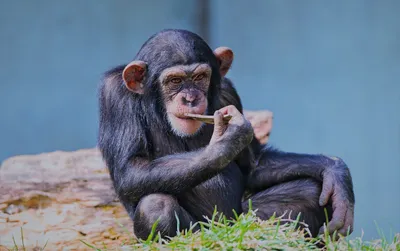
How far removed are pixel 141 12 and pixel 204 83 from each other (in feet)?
12.7

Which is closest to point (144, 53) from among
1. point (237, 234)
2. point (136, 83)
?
point (136, 83)

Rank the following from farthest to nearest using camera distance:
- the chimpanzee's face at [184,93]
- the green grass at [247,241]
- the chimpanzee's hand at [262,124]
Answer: the chimpanzee's hand at [262,124]
the chimpanzee's face at [184,93]
the green grass at [247,241]

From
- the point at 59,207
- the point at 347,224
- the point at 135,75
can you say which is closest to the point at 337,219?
the point at 347,224

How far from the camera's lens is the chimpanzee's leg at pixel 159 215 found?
4742 mm

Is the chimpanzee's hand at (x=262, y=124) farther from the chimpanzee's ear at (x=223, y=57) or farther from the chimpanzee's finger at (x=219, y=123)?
the chimpanzee's finger at (x=219, y=123)

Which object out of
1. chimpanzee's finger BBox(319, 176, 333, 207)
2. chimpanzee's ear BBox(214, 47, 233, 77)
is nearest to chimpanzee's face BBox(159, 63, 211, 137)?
chimpanzee's ear BBox(214, 47, 233, 77)

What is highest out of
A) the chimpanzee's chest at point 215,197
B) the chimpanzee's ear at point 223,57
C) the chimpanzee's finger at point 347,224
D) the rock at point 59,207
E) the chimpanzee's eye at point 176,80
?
the chimpanzee's ear at point 223,57

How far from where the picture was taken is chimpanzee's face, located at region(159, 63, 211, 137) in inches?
196

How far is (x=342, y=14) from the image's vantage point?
7.82m

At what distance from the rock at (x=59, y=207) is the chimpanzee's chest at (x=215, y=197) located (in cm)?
67

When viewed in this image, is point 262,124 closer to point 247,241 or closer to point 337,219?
point 337,219

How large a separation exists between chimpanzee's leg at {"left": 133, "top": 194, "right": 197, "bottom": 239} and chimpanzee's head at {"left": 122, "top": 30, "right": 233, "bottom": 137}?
0.50m

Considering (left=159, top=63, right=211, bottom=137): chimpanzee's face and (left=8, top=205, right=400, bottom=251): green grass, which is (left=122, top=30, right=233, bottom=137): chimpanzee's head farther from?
(left=8, top=205, right=400, bottom=251): green grass

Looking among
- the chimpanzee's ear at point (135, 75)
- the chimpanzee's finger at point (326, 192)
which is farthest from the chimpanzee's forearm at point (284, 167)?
the chimpanzee's ear at point (135, 75)
